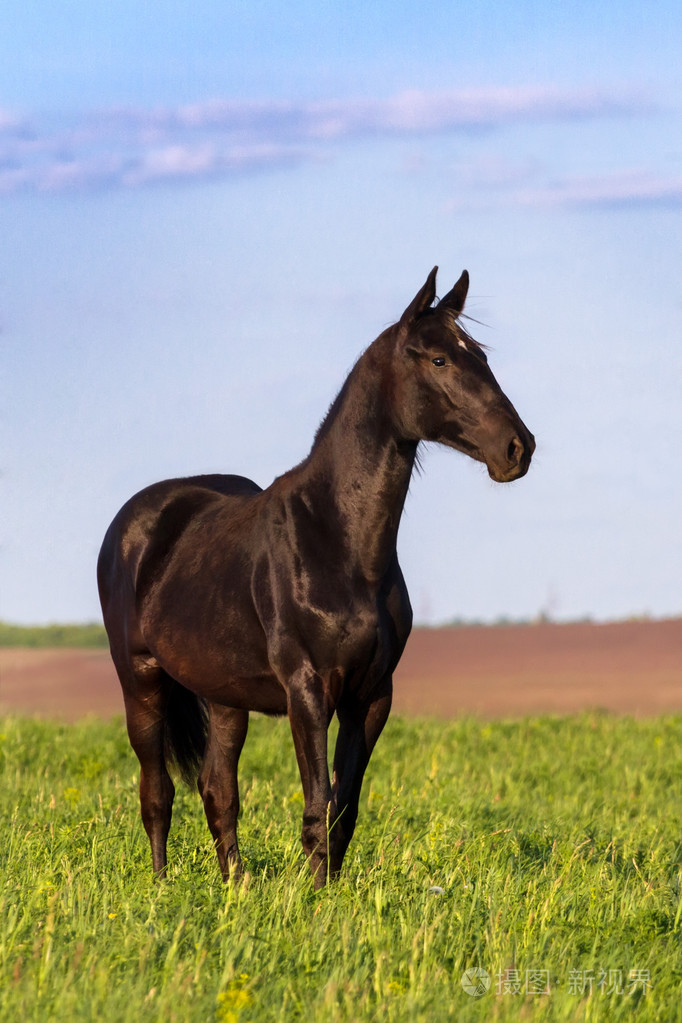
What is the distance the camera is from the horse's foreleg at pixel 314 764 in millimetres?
5805

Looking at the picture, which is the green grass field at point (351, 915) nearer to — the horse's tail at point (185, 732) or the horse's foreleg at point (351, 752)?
the horse's foreleg at point (351, 752)

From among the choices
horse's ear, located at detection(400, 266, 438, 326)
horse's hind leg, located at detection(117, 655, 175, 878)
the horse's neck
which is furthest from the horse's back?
horse's ear, located at detection(400, 266, 438, 326)

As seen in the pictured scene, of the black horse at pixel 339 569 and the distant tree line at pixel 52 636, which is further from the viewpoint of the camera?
the distant tree line at pixel 52 636

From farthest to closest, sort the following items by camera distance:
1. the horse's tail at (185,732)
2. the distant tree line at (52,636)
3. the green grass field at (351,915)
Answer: the distant tree line at (52,636)
the horse's tail at (185,732)
the green grass field at (351,915)

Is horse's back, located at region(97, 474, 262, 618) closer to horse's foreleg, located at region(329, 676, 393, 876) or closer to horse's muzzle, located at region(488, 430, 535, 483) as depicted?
horse's foreleg, located at region(329, 676, 393, 876)

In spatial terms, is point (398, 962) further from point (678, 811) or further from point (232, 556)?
point (678, 811)

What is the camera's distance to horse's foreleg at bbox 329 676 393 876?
6.01 m

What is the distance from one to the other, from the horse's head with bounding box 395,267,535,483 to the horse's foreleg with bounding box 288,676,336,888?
1.35 meters

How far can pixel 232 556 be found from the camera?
6.61 metres

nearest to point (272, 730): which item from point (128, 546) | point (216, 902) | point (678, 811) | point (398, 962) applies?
point (678, 811)

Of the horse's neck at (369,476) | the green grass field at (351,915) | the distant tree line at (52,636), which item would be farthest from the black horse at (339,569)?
the distant tree line at (52,636)

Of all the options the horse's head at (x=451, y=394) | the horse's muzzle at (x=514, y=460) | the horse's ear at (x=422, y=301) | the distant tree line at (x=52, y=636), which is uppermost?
the horse's ear at (x=422, y=301)

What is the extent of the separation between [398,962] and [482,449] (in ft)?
7.52


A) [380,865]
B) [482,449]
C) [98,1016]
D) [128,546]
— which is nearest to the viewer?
[98,1016]
